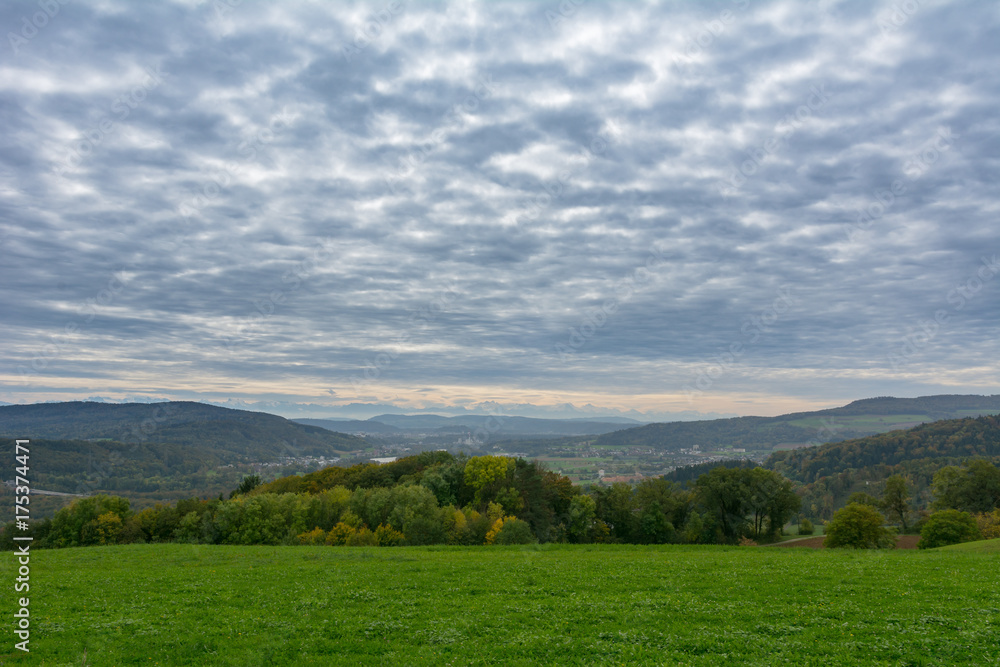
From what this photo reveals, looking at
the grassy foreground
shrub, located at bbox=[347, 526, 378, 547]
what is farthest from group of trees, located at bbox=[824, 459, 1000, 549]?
shrub, located at bbox=[347, 526, 378, 547]

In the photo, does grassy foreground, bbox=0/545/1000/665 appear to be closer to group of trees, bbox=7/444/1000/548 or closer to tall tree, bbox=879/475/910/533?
group of trees, bbox=7/444/1000/548

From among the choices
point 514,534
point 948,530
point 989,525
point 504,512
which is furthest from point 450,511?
point 989,525

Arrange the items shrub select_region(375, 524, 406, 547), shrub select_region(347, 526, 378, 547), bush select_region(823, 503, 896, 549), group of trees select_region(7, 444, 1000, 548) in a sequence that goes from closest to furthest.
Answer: bush select_region(823, 503, 896, 549) < shrub select_region(347, 526, 378, 547) < shrub select_region(375, 524, 406, 547) < group of trees select_region(7, 444, 1000, 548)

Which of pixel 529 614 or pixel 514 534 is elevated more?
pixel 529 614

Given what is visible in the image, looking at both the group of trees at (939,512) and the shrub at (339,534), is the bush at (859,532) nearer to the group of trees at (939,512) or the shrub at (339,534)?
the group of trees at (939,512)

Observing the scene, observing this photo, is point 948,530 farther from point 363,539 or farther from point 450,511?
point 363,539

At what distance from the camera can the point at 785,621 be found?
16.1 metres

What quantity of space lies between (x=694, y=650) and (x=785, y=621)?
437 centimetres

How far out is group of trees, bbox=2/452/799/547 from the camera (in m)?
64.1

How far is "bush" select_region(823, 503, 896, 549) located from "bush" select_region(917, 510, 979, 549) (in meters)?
3.69

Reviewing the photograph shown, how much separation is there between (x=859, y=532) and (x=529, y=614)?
190 feet

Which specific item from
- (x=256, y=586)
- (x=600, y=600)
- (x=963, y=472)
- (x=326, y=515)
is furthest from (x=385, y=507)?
(x=963, y=472)

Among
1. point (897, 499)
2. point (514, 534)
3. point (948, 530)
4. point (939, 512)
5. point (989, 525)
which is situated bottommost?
point (897, 499)

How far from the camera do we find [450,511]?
223 feet
